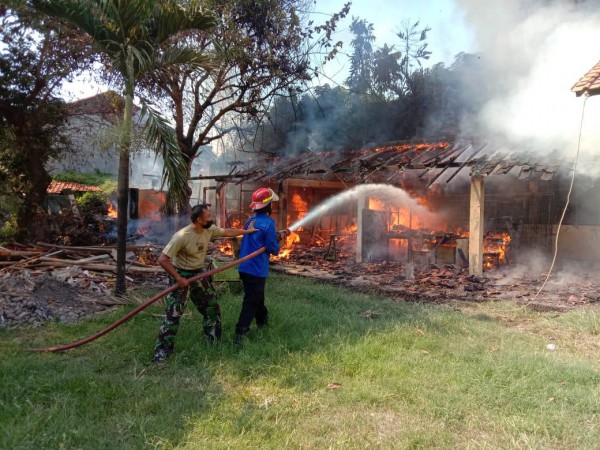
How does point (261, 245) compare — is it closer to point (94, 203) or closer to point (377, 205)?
point (377, 205)

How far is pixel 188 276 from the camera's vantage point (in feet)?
17.4

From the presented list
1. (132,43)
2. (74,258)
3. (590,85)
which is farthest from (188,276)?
(590,85)

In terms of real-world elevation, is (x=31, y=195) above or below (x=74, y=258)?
above

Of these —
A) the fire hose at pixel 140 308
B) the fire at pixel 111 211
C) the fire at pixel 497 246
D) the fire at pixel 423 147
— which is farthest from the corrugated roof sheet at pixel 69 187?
the fire hose at pixel 140 308

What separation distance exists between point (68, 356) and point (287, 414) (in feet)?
9.81

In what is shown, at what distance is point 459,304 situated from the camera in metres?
8.80

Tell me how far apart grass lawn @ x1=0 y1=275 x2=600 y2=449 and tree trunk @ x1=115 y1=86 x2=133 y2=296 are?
157 centimetres

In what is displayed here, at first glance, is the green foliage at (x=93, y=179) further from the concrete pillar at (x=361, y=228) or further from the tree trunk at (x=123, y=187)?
the tree trunk at (x=123, y=187)

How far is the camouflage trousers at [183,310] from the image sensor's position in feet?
16.8

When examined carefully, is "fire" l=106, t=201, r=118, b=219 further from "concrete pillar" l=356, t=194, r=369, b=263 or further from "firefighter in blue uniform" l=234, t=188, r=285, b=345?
"firefighter in blue uniform" l=234, t=188, r=285, b=345

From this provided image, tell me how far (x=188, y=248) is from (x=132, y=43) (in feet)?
15.4

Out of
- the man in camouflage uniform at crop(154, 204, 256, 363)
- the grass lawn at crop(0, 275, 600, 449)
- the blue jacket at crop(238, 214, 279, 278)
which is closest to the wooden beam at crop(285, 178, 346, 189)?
the grass lawn at crop(0, 275, 600, 449)

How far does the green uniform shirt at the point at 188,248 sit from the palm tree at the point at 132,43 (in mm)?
2762

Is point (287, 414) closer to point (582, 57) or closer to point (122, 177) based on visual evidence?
point (122, 177)
